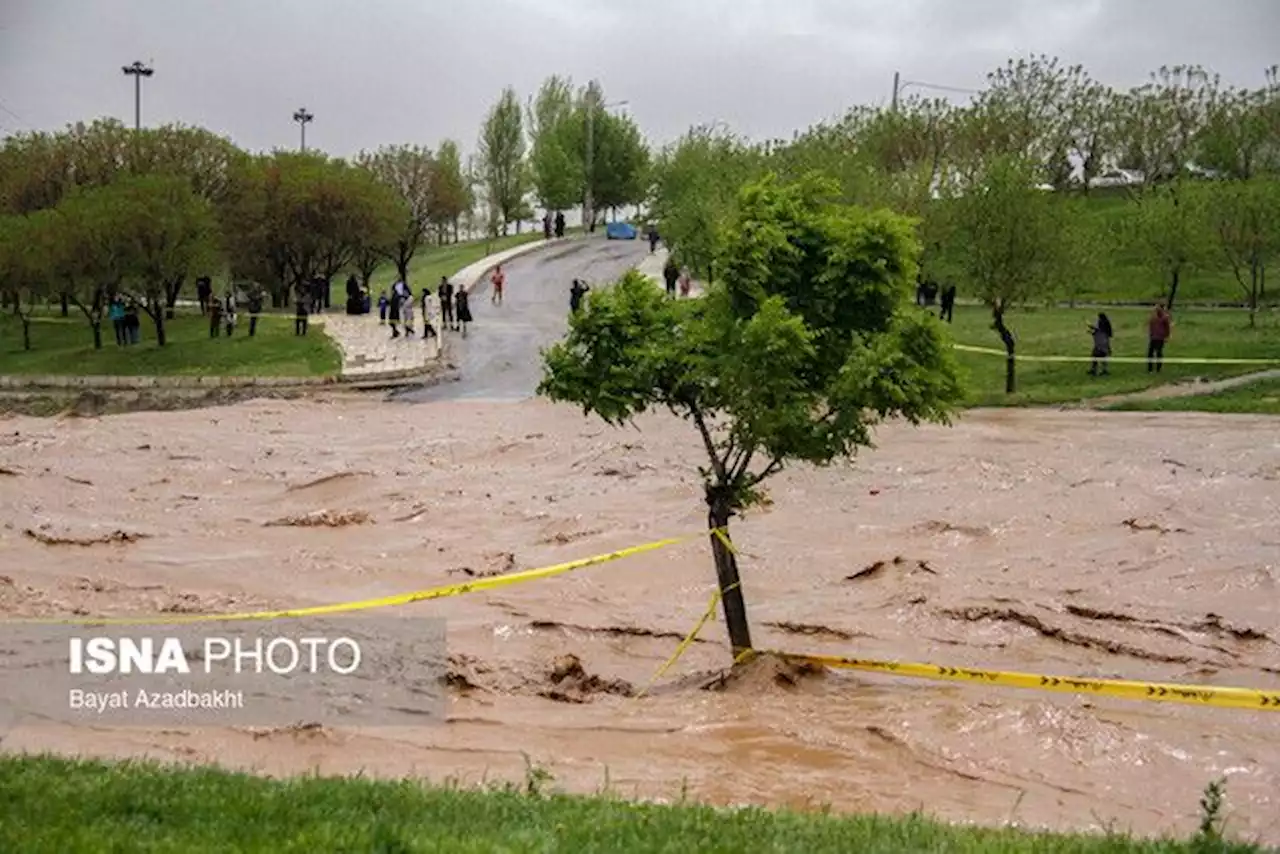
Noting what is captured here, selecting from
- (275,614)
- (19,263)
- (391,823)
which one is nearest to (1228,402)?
(275,614)

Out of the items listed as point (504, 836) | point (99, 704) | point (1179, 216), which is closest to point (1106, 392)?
point (1179, 216)

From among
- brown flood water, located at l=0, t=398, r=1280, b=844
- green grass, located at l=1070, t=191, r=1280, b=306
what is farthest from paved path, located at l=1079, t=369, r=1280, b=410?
green grass, located at l=1070, t=191, r=1280, b=306

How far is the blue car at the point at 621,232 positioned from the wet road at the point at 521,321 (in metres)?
4.77

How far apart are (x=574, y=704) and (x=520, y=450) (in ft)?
53.8

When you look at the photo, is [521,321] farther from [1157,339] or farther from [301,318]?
[1157,339]

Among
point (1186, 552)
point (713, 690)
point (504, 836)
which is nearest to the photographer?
point (504, 836)

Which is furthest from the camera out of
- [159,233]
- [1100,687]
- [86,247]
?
[159,233]

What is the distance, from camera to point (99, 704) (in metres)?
11.1

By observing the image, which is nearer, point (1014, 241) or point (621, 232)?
point (1014, 241)

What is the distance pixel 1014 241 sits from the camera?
34.5 m

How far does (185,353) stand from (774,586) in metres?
31.9

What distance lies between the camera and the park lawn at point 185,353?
1645 inches

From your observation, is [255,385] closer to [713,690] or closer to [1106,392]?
[1106,392]

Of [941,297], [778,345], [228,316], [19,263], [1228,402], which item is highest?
[19,263]
